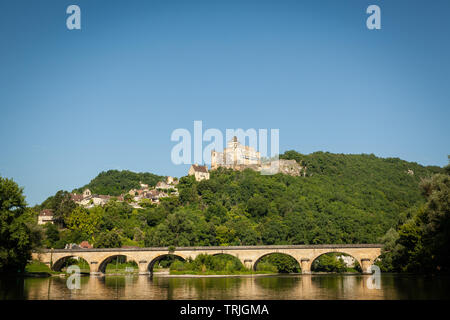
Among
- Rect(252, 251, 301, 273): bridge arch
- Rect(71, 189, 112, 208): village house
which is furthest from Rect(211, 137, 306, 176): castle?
Rect(252, 251, 301, 273): bridge arch

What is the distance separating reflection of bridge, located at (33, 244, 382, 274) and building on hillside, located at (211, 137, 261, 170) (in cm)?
6744

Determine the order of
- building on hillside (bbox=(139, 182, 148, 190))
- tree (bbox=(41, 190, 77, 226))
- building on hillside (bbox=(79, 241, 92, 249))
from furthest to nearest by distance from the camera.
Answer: building on hillside (bbox=(139, 182, 148, 190)) < tree (bbox=(41, 190, 77, 226)) < building on hillside (bbox=(79, 241, 92, 249))

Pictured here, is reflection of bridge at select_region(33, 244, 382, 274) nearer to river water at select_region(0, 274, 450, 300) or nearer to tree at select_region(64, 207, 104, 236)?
tree at select_region(64, 207, 104, 236)

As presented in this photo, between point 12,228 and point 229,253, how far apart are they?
2942 centimetres

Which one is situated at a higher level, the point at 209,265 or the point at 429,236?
the point at 429,236

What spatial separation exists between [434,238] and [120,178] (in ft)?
449

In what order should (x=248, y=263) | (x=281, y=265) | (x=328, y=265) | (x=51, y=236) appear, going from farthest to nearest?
1. (x=51, y=236)
2. (x=328, y=265)
3. (x=281, y=265)
4. (x=248, y=263)

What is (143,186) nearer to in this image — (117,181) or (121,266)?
(117,181)

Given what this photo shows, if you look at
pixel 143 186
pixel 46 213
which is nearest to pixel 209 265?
pixel 46 213

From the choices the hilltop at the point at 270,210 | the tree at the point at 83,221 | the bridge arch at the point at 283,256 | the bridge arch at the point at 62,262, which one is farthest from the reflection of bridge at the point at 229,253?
the tree at the point at 83,221

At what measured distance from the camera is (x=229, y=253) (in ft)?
188

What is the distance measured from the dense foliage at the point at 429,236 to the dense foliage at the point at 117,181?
10995 cm

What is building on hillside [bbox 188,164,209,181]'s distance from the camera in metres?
119
